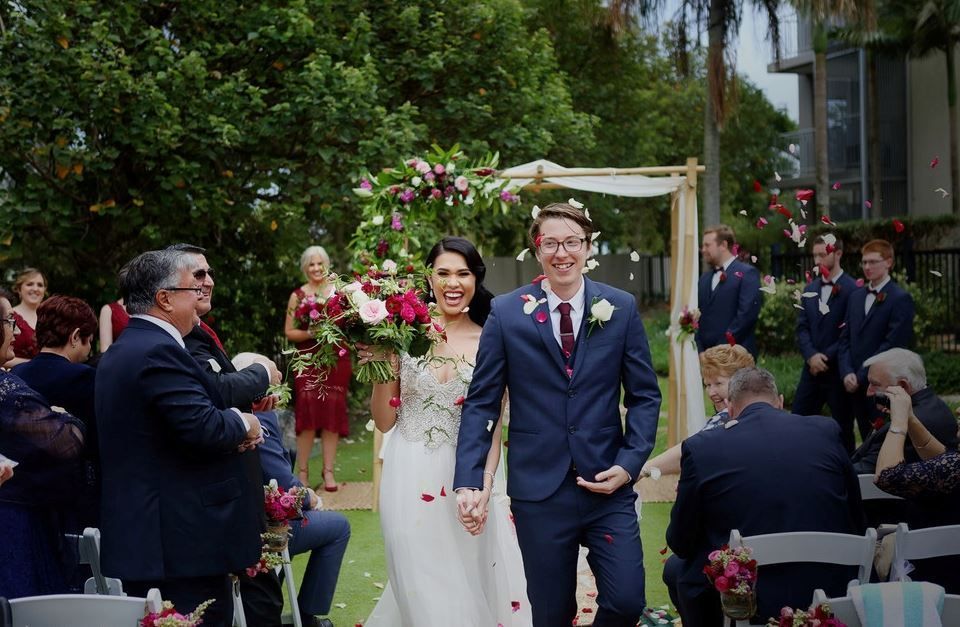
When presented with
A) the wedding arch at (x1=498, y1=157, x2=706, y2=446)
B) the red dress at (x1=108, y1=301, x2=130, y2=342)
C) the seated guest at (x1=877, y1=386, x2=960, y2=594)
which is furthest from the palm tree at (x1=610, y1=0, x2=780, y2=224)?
the seated guest at (x1=877, y1=386, x2=960, y2=594)

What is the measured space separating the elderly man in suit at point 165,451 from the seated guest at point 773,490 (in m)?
1.72

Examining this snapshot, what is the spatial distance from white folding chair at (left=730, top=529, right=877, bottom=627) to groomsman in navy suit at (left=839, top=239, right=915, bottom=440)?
4700 millimetres

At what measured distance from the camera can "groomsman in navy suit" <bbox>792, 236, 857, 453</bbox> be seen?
8.91 m

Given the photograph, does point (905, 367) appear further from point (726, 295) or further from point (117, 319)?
point (117, 319)

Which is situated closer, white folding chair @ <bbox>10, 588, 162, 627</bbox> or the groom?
white folding chair @ <bbox>10, 588, 162, 627</bbox>

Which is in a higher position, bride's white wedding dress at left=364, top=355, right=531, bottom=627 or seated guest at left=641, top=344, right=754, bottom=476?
seated guest at left=641, top=344, right=754, bottom=476

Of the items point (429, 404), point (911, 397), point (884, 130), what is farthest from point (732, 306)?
point (884, 130)

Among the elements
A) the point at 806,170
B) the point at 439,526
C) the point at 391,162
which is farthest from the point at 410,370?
the point at 806,170

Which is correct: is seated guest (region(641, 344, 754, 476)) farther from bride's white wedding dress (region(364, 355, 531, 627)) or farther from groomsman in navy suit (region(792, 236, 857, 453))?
groomsman in navy suit (region(792, 236, 857, 453))

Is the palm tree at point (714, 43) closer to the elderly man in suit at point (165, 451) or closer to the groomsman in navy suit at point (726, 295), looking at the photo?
the groomsman in navy suit at point (726, 295)

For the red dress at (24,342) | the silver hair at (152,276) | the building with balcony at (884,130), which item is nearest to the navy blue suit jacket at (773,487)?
the silver hair at (152,276)

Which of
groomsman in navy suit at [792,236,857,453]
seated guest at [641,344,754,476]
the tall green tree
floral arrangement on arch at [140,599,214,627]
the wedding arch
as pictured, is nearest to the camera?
floral arrangement on arch at [140,599,214,627]

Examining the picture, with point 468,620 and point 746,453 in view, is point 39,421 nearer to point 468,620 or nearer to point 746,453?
point 468,620

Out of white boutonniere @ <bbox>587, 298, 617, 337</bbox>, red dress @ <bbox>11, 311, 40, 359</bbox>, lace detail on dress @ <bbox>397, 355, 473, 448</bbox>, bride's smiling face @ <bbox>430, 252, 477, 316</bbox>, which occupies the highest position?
bride's smiling face @ <bbox>430, 252, 477, 316</bbox>
